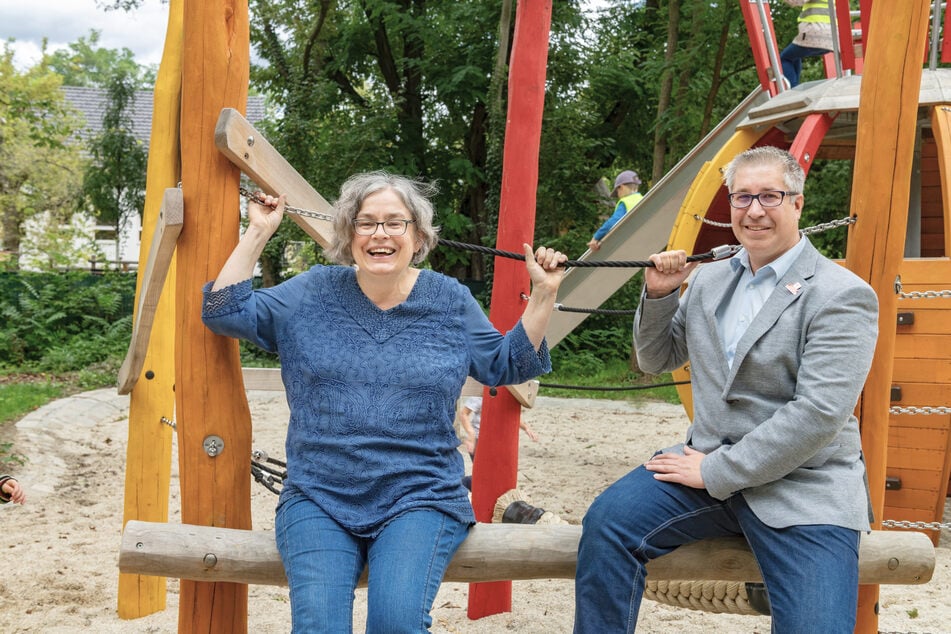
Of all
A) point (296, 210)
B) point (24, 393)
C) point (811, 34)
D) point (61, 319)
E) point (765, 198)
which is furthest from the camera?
point (61, 319)

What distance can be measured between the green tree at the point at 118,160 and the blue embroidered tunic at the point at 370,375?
549 inches

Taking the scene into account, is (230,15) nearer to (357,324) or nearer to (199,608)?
(357,324)

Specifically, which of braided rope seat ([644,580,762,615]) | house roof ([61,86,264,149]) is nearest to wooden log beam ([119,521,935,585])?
braided rope seat ([644,580,762,615])

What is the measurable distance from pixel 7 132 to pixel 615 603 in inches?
681

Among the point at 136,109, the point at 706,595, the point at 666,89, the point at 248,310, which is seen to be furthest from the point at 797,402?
the point at 136,109

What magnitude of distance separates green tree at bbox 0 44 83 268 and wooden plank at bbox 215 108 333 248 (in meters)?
12.9

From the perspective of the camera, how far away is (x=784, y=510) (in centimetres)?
221

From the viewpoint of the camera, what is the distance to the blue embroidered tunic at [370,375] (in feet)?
7.45

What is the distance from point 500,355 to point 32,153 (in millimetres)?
21895

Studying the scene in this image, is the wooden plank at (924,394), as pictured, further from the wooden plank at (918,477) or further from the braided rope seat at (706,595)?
the braided rope seat at (706,595)

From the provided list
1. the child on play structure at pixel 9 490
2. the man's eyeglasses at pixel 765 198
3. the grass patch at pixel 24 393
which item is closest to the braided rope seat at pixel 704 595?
the man's eyeglasses at pixel 765 198

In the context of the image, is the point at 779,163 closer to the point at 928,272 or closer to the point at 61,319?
the point at 928,272

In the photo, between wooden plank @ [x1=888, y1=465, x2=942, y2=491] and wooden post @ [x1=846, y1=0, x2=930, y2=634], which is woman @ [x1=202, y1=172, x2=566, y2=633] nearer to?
wooden post @ [x1=846, y1=0, x2=930, y2=634]

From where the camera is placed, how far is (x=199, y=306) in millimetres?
2582
